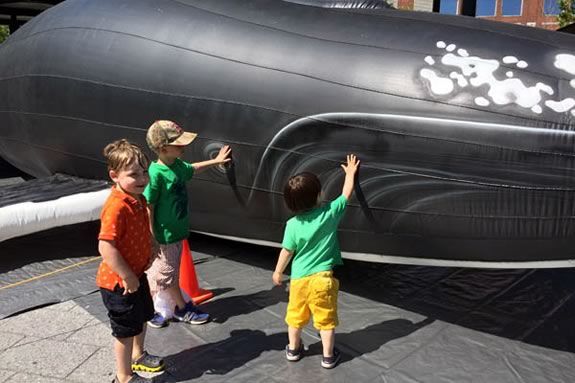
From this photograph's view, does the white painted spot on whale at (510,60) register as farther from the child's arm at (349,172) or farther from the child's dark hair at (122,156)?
the child's dark hair at (122,156)

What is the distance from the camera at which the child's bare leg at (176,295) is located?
3.60 meters

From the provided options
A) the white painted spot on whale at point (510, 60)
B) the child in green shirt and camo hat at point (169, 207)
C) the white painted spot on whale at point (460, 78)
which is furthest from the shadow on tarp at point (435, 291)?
the white painted spot on whale at point (510, 60)

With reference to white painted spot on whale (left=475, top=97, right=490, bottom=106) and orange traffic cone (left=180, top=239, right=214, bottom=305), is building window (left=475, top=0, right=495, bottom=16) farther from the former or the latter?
orange traffic cone (left=180, top=239, right=214, bottom=305)

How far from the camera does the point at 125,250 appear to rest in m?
2.68

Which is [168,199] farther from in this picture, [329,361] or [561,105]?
[561,105]

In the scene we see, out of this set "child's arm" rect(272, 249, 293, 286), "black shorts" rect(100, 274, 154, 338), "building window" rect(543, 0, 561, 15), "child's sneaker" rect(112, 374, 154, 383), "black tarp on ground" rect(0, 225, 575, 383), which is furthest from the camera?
"building window" rect(543, 0, 561, 15)

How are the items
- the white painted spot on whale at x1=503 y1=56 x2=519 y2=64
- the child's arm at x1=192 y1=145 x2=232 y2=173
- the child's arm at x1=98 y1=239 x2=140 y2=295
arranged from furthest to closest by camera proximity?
the child's arm at x1=192 y1=145 x2=232 y2=173 < the white painted spot on whale at x1=503 y1=56 x2=519 y2=64 < the child's arm at x1=98 y1=239 x2=140 y2=295

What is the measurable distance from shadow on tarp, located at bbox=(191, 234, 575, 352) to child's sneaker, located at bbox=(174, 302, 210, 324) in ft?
3.35

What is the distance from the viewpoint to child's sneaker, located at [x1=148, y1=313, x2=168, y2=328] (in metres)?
3.58

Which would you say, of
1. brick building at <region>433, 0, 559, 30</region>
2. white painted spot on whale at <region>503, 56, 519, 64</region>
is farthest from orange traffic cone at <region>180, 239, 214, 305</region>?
brick building at <region>433, 0, 559, 30</region>

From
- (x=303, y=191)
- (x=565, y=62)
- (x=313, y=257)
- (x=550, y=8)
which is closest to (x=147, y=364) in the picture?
(x=313, y=257)

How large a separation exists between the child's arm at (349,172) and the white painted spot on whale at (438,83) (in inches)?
24.5

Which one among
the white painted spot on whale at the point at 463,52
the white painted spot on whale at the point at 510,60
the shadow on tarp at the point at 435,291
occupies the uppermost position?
the white painted spot on whale at the point at 463,52

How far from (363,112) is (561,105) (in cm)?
109
